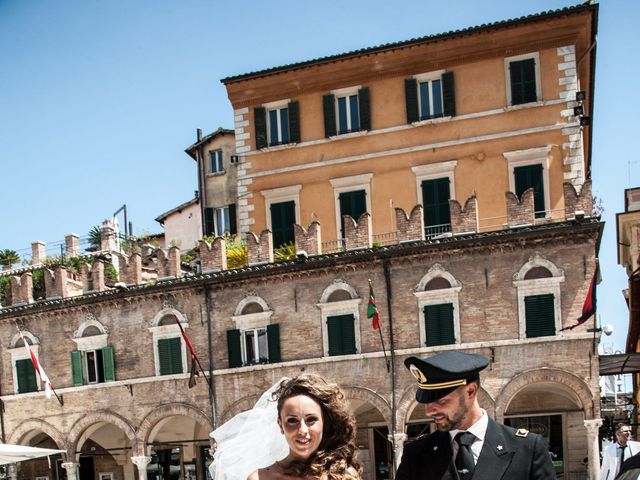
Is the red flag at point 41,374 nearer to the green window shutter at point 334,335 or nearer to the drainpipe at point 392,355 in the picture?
the green window shutter at point 334,335

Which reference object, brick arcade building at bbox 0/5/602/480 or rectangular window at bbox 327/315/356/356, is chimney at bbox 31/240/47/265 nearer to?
brick arcade building at bbox 0/5/602/480

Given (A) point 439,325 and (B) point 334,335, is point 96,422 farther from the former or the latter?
(A) point 439,325

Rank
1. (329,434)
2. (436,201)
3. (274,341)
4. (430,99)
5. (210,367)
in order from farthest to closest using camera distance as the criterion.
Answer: (430,99) < (210,367) < (436,201) < (274,341) < (329,434)

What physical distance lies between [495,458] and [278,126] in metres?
24.2

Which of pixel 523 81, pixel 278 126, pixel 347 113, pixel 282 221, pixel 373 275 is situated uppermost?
pixel 523 81

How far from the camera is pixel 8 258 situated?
32469 millimetres

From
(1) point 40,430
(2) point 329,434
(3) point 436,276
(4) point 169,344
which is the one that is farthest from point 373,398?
(2) point 329,434

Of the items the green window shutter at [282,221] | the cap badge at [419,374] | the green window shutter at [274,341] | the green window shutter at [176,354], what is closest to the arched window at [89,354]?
the green window shutter at [176,354]

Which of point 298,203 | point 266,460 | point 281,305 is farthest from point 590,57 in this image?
point 266,460

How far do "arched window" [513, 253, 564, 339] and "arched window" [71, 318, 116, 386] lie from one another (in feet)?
41.7

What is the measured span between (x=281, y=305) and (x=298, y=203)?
11.9 ft

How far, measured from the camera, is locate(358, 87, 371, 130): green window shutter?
1041 inches

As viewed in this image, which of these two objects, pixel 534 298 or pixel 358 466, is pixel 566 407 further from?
pixel 358 466

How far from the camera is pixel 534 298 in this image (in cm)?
2286
